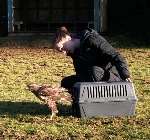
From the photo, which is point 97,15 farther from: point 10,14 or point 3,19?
point 3,19

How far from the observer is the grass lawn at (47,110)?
6.70 m

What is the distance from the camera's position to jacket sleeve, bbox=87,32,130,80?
7.16 m

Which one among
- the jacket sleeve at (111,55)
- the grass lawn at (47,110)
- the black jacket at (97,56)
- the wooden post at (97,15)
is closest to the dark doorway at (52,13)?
the wooden post at (97,15)

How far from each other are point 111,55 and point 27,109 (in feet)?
4.67

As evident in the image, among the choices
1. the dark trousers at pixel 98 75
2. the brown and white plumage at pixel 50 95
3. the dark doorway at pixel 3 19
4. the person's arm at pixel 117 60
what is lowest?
the dark doorway at pixel 3 19

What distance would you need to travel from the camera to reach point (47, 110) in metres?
7.83

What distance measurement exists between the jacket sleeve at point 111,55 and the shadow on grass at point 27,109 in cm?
87

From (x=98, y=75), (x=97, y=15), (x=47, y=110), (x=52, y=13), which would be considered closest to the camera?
→ (x=98, y=75)

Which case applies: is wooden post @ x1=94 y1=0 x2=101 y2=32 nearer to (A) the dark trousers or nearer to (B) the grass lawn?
(B) the grass lawn

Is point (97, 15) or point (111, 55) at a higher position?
point (111, 55)

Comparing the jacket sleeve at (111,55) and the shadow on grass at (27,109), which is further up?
the jacket sleeve at (111,55)

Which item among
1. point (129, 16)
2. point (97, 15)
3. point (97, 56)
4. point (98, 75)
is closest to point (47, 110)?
point (98, 75)

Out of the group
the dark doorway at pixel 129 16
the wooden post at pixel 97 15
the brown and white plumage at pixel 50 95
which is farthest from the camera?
the wooden post at pixel 97 15

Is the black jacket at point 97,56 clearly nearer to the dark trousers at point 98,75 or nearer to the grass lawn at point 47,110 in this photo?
the dark trousers at point 98,75
